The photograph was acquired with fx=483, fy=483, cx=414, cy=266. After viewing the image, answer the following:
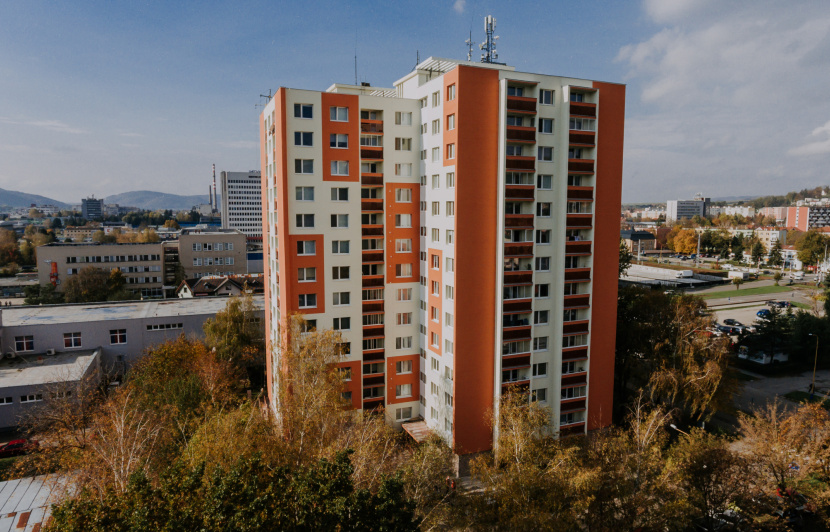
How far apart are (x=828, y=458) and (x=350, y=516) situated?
22.6 metres

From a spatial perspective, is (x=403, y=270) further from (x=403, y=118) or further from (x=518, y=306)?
(x=403, y=118)

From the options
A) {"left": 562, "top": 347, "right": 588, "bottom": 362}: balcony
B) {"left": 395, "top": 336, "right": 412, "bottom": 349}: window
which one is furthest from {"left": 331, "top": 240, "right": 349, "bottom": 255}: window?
{"left": 562, "top": 347, "right": 588, "bottom": 362}: balcony

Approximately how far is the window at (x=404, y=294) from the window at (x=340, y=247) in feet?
14.7

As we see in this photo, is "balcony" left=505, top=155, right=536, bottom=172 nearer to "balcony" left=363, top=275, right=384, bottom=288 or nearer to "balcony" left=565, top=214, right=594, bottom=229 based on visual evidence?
"balcony" left=565, top=214, right=594, bottom=229

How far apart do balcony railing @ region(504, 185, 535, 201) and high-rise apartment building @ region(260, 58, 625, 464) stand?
0.25 feet

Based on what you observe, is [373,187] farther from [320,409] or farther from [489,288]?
[320,409]

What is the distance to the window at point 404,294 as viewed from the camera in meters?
32.1

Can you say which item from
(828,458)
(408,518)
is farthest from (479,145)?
(828,458)

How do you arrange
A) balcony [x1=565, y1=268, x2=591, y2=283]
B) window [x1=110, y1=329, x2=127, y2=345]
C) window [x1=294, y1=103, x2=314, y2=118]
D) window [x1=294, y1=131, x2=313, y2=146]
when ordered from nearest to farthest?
1. balcony [x1=565, y1=268, x2=591, y2=283]
2. window [x1=294, y1=103, x2=314, y2=118]
3. window [x1=294, y1=131, x2=313, y2=146]
4. window [x1=110, y1=329, x2=127, y2=345]

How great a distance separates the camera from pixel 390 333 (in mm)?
32062

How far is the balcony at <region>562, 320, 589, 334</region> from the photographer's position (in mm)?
28750

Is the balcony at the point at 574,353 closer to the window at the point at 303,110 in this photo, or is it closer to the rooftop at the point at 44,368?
→ the window at the point at 303,110

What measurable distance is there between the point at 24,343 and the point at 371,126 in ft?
117

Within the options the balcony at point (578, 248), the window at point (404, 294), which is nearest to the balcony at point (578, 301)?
the balcony at point (578, 248)
